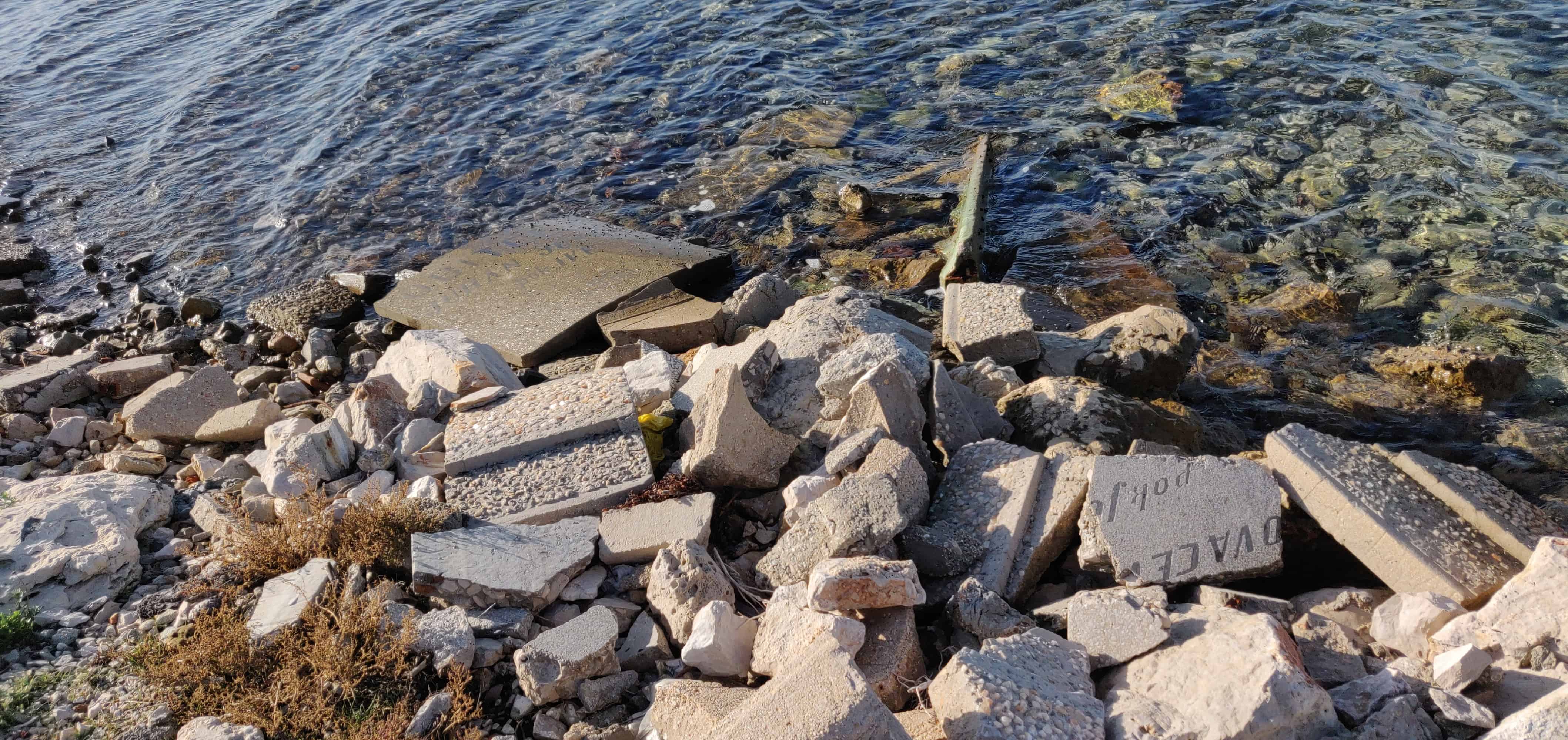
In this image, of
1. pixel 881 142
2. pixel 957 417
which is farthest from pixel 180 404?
pixel 881 142

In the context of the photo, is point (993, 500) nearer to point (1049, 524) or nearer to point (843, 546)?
point (1049, 524)

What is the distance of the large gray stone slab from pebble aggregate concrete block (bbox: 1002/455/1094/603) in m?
4.10

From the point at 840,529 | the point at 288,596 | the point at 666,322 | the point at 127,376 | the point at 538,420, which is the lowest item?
the point at 127,376

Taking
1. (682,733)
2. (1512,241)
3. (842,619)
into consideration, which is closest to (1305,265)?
(1512,241)

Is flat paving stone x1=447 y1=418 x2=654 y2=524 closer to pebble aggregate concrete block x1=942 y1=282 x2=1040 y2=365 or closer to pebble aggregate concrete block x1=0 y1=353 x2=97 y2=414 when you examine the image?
pebble aggregate concrete block x1=942 y1=282 x2=1040 y2=365

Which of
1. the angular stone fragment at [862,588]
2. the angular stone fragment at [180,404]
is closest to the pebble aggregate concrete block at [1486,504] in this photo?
the angular stone fragment at [862,588]

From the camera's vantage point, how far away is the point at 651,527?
14.4 ft

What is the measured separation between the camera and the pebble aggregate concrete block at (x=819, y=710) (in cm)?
280

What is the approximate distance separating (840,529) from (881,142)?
6921 mm

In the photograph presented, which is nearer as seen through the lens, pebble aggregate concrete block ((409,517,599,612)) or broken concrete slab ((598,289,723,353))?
pebble aggregate concrete block ((409,517,599,612))

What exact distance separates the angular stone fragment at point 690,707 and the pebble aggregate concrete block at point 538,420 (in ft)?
6.00

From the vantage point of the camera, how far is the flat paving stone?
183 inches

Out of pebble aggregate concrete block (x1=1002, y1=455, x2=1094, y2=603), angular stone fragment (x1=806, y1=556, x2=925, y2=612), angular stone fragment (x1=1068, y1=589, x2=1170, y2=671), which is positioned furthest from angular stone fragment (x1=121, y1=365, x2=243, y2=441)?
angular stone fragment (x1=1068, y1=589, x2=1170, y2=671)

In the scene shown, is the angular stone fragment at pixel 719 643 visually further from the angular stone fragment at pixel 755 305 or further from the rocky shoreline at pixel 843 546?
the angular stone fragment at pixel 755 305
